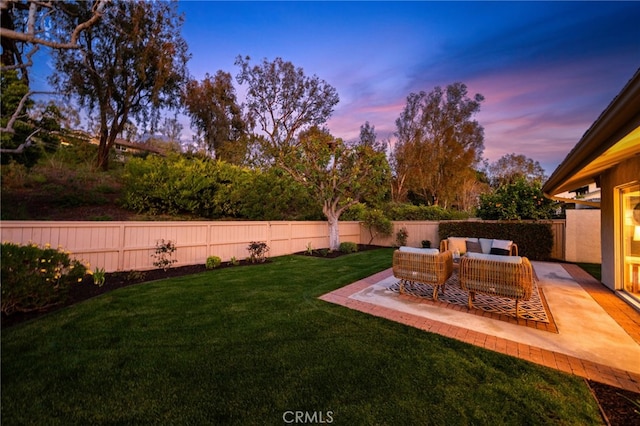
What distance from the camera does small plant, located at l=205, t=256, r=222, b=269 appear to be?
7.21 m

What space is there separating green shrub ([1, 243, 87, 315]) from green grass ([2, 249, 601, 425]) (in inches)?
14.4

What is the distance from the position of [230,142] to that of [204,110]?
3737 mm

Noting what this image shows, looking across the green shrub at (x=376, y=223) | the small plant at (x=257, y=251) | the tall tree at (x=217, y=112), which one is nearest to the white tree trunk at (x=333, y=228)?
the green shrub at (x=376, y=223)

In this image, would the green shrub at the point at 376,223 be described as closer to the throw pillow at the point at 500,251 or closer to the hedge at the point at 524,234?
the hedge at the point at 524,234

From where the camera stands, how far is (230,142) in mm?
19469

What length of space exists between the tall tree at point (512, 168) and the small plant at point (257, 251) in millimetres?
30004

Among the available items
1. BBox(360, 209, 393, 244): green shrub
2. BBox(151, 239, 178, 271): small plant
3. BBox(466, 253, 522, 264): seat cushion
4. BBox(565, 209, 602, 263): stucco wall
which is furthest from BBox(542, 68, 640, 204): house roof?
BBox(360, 209, 393, 244): green shrub

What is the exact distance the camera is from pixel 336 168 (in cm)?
1052

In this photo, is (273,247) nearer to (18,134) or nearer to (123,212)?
(123,212)

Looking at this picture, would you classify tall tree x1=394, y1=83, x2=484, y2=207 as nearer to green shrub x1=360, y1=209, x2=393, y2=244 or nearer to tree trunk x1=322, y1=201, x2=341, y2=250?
green shrub x1=360, y1=209, x2=393, y2=244

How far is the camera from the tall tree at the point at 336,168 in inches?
404

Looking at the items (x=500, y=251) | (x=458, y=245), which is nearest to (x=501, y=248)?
(x=500, y=251)

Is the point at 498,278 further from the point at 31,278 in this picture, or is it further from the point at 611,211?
the point at 31,278

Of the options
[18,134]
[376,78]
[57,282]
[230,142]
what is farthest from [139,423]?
[230,142]
